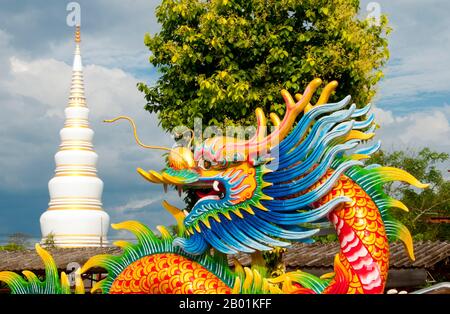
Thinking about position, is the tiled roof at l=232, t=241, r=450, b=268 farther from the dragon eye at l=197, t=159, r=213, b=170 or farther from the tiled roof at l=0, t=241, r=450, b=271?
the dragon eye at l=197, t=159, r=213, b=170

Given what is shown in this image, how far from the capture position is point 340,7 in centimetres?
1312

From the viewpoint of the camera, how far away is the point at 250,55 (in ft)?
42.1

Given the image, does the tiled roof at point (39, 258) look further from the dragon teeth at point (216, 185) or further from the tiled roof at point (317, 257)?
the dragon teeth at point (216, 185)

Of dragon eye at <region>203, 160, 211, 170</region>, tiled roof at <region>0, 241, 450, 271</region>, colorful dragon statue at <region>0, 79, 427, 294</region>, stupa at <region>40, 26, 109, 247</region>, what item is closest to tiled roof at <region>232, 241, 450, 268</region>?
tiled roof at <region>0, 241, 450, 271</region>

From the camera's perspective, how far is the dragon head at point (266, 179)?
8352 mm

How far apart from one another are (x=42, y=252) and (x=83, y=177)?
17204 millimetres

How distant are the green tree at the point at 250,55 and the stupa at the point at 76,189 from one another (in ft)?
44.7

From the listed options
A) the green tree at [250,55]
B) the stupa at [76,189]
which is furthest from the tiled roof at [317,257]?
the stupa at [76,189]

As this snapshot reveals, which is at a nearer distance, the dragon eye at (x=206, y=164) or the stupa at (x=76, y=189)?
the dragon eye at (x=206, y=164)

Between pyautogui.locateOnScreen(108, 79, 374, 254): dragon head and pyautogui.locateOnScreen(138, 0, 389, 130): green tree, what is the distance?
3.76m

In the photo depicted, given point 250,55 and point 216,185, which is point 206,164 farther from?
point 250,55

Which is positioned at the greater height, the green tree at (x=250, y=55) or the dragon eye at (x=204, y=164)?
the green tree at (x=250, y=55)
